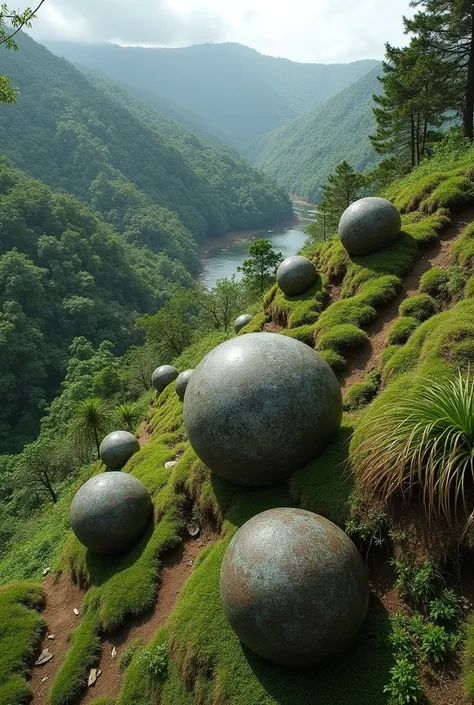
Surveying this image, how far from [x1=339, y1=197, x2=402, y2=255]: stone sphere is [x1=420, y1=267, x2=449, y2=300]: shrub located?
2340 mm

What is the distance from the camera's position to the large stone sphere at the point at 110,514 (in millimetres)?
9820

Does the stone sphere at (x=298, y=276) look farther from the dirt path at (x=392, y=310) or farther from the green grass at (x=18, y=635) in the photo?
the green grass at (x=18, y=635)

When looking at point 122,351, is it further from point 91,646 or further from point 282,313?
point 91,646

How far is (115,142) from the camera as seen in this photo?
14138 centimetres

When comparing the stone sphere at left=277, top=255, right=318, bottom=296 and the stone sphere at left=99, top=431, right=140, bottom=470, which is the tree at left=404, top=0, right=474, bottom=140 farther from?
the stone sphere at left=99, top=431, right=140, bottom=470

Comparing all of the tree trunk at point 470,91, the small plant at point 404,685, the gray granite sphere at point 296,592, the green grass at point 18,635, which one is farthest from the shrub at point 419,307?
the tree trunk at point 470,91

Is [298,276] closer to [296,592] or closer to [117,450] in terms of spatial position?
[117,450]

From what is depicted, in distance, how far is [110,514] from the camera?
978cm

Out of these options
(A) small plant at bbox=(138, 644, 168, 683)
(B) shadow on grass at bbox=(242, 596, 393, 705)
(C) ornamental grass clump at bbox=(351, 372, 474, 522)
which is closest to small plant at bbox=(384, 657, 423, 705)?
(B) shadow on grass at bbox=(242, 596, 393, 705)

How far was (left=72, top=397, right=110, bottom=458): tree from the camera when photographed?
Answer: 22.2m

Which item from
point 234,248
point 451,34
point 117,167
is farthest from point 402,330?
point 117,167

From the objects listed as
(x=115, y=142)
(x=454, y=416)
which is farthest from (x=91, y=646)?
(x=115, y=142)

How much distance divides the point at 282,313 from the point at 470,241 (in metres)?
6.52

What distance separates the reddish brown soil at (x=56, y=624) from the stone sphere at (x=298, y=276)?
11562mm
